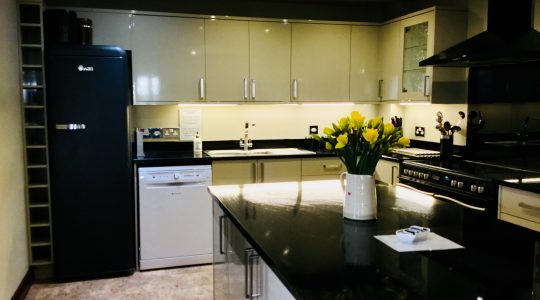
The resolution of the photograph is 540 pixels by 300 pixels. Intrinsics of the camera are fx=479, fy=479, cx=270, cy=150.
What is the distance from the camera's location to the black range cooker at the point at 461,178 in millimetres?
3146

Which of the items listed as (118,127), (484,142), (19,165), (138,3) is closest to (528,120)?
(484,142)

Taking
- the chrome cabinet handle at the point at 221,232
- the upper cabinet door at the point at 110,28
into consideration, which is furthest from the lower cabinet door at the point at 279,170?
the chrome cabinet handle at the point at 221,232

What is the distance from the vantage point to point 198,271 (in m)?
3.99

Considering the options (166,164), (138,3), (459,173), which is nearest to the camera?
(459,173)

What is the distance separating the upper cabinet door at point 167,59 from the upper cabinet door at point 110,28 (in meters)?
0.06

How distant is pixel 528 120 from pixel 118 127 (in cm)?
318

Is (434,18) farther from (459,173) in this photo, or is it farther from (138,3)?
(138,3)

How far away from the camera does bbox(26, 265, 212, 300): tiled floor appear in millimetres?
3484

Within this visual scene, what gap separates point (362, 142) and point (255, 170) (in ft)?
7.49

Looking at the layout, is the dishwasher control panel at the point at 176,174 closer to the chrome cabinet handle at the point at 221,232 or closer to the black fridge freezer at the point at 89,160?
the black fridge freezer at the point at 89,160

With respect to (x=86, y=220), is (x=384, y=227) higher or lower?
higher

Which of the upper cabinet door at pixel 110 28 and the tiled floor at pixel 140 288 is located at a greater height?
the upper cabinet door at pixel 110 28

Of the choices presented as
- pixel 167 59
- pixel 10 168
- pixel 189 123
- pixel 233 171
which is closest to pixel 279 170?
pixel 233 171

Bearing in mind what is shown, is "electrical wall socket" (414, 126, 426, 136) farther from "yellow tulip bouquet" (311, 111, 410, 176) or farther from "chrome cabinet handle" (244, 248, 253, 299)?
"chrome cabinet handle" (244, 248, 253, 299)
